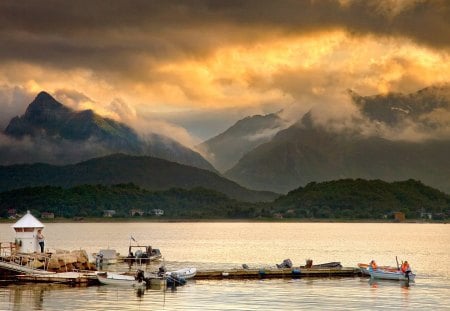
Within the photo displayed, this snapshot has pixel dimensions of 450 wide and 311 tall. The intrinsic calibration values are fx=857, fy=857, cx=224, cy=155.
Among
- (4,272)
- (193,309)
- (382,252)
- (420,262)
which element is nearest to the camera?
(193,309)

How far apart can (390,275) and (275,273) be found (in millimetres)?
12532

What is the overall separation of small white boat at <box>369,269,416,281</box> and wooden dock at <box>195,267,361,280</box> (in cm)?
314

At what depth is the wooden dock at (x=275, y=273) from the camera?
299ft

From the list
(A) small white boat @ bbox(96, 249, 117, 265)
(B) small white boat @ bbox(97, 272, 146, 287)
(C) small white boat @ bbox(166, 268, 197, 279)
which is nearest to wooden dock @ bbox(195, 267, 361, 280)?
(C) small white boat @ bbox(166, 268, 197, 279)

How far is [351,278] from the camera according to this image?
95.1 m

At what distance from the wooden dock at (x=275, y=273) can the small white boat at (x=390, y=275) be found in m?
3.14

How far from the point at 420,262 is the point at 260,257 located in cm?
2653

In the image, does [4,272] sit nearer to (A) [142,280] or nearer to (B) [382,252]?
(A) [142,280]

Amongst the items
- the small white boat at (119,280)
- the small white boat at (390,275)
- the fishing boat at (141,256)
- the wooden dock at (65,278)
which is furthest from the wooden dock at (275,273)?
the fishing boat at (141,256)

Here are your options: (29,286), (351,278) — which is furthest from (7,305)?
(351,278)

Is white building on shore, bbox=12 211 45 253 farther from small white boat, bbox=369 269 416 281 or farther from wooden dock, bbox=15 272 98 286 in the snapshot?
small white boat, bbox=369 269 416 281

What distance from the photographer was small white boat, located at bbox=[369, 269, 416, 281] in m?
92.6

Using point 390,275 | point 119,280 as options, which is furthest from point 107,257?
point 390,275

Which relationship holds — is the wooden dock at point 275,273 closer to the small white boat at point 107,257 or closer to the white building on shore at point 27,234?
the white building on shore at point 27,234
